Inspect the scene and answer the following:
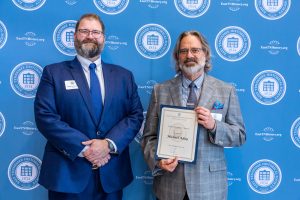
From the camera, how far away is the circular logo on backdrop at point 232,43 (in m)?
2.31

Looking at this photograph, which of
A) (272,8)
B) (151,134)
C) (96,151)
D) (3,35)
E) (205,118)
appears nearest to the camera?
(205,118)

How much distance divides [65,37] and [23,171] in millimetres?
1008

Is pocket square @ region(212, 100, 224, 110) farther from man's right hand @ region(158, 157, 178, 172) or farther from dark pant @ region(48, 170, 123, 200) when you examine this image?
dark pant @ region(48, 170, 123, 200)

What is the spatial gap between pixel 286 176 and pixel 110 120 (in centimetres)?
142

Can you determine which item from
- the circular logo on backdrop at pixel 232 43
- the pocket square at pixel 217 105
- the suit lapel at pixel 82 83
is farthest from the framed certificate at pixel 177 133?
the circular logo on backdrop at pixel 232 43

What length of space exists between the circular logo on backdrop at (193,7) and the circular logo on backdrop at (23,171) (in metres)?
1.51

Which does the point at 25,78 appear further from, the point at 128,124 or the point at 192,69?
the point at 192,69

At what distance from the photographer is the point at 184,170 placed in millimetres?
1717

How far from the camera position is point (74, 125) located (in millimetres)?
1826

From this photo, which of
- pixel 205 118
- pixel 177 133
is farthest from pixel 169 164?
pixel 205 118

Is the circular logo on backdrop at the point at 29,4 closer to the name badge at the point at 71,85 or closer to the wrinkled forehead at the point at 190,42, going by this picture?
the name badge at the point at 71,85

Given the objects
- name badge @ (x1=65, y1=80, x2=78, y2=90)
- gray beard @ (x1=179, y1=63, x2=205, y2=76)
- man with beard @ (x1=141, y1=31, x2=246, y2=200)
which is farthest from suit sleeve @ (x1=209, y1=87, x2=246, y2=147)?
name badge @ (x1=65, y1=80, x2=78, y2=90)

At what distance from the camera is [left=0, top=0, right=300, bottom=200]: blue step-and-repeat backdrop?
7.38 ft

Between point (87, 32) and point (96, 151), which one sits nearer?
point (96, 151)
